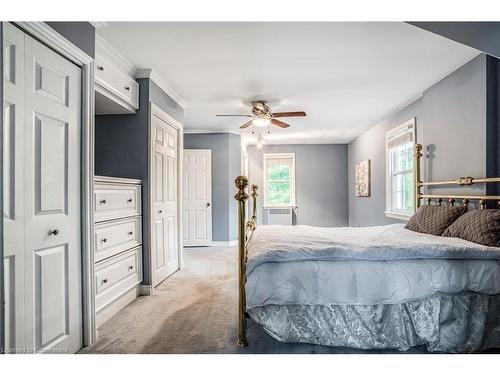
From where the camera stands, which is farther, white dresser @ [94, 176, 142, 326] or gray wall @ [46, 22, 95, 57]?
white dresser @ [94, 176, 142, 326]

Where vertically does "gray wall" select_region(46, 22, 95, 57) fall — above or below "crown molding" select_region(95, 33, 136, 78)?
below

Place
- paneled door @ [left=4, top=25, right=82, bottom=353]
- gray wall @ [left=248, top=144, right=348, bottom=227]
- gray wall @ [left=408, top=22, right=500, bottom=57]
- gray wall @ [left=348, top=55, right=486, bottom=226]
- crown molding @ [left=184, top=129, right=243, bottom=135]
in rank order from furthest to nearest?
gray wall @ [left=248, top=144, right=348, bottom=227], crown molding @ [left=184, top=129, right=243, bottom=135], gray wall @ [left=348, top=55, right=486, bottom=226], paneled door @ [left=4, top=25, right=82, bottom=353], gray wall @ [left=408, top=22, right=500, bottom=57]

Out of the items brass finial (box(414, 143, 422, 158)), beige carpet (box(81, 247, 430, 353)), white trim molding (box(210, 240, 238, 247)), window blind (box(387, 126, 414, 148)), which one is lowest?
white trim molding (box(210, 240, 238, 247))

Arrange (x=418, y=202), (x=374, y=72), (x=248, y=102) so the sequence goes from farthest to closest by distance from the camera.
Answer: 1. (x=248, y=102)
2. (x=418, y=202)
3. (x=374, y=72)

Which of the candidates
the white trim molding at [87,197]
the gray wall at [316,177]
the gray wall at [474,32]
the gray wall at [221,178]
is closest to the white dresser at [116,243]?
the white trim molding at [87,197]

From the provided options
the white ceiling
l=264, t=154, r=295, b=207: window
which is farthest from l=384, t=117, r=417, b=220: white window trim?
l=264, t=154, r=295, b=207: window

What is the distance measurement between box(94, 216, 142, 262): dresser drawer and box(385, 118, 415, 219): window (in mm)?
3504

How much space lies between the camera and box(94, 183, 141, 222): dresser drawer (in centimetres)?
242

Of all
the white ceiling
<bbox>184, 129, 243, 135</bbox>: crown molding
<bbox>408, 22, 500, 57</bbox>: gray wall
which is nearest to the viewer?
<bbox>408, 22, 500, 57</bbox>: gray wall

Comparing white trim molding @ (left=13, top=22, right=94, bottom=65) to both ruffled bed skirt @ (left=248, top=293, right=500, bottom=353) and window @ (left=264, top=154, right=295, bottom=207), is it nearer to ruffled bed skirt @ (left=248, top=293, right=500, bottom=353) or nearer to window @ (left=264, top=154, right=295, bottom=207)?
ruffled bed skirt @ (left=248, top=293, right=500, bottom=353)
